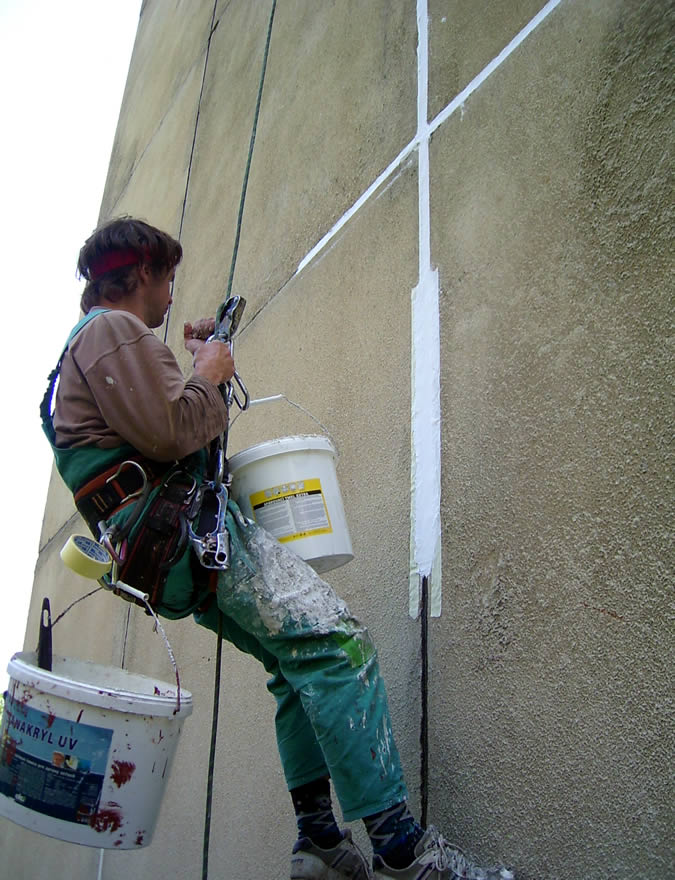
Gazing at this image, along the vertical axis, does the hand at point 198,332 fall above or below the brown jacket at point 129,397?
above

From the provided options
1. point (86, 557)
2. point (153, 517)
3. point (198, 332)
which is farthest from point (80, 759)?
point (198, 332)

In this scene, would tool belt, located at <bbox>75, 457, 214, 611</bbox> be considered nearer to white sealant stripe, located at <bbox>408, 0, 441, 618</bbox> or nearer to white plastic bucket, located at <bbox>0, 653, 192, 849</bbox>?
white plastic bucket, located at <bbox>0, 653, 192, 849</bbox>

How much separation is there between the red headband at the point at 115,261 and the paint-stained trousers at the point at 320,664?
85cm

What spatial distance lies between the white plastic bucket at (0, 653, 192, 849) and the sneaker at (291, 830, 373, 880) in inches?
14.7

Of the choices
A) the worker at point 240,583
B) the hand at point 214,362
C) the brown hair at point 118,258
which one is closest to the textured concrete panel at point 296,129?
the brown hair at point 118,258

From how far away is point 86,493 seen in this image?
1.89 metres

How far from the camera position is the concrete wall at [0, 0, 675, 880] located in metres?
1.61

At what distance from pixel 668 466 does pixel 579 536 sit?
0.27 metres

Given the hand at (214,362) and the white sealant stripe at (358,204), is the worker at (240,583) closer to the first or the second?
the hand at (214,362)

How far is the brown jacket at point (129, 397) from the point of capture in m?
1.80

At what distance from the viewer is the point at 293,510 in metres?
1.98

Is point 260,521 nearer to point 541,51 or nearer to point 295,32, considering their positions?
point 541,51

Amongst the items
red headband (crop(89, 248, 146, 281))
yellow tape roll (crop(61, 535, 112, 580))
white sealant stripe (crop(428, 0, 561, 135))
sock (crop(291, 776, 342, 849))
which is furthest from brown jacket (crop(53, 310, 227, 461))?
white sealant stripe (crop(428, 0, 561, 135))

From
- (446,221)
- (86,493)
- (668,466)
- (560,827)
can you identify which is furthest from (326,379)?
(560,827)
